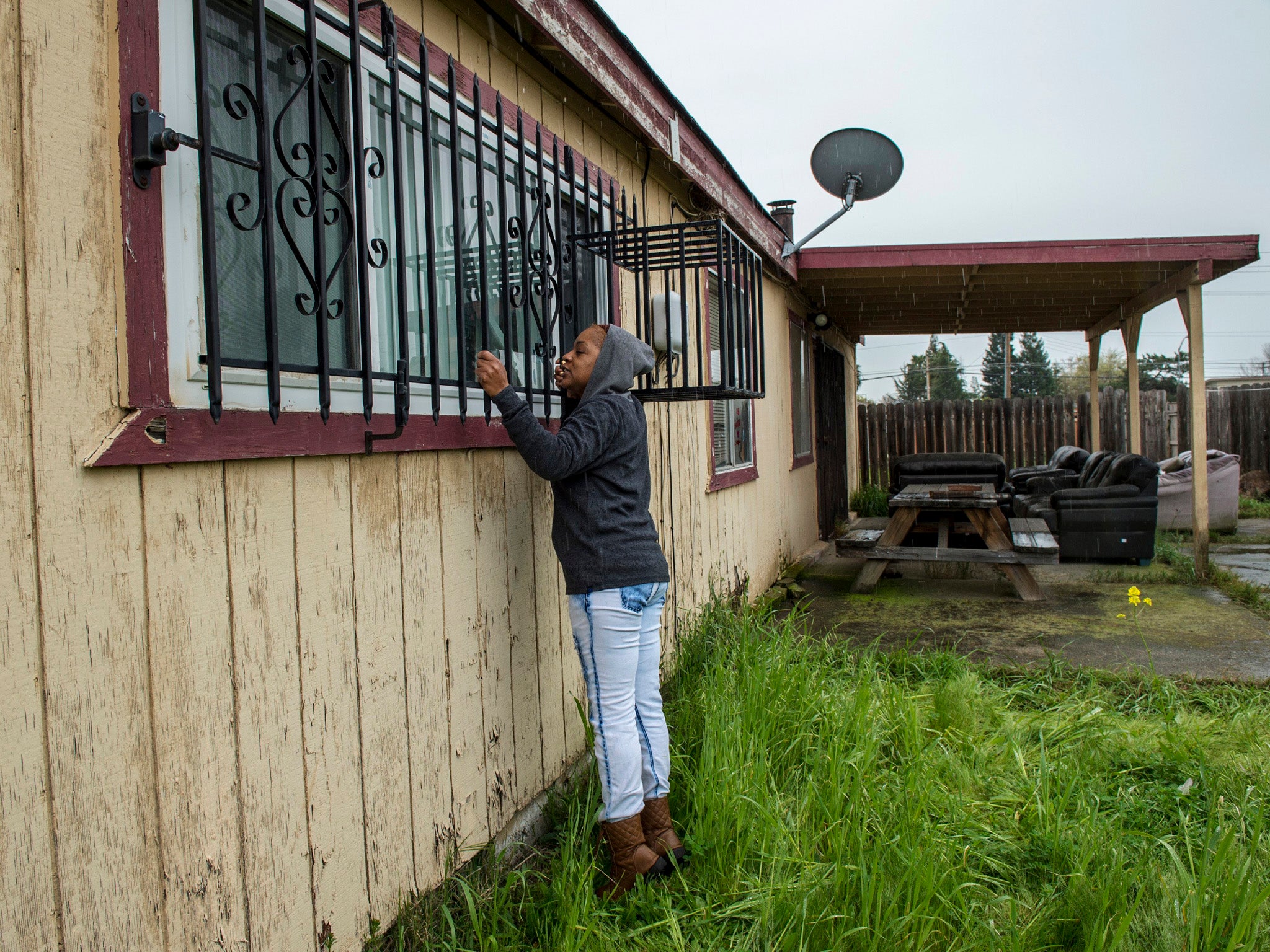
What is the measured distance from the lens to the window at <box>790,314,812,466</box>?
8.32 metres

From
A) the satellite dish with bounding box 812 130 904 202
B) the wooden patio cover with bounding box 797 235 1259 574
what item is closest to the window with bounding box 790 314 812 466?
the wooden patio cover with bounding box 797 235 1259 574

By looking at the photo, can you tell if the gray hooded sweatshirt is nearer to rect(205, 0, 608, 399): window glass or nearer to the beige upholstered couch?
rect(205, 0, 608, 399): window glass

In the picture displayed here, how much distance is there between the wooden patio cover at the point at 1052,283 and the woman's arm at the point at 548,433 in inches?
223

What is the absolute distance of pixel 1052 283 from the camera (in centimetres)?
820

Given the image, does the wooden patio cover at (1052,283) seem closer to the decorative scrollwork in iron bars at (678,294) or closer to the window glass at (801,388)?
the window glass at (801,388)

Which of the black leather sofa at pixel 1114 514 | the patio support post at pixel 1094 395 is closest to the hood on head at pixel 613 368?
the black leather sofa at pixel 1114 514

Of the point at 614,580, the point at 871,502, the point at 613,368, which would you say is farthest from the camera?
the point at 871,502

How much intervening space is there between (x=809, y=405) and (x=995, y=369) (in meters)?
66.6

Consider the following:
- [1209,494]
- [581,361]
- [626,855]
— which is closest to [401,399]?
[581,361]

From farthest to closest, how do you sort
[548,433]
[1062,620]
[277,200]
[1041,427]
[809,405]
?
[1041,427]
[809,405]
[1062,620]
[548,433]
[277,200]

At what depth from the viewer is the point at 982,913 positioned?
2.24 metres

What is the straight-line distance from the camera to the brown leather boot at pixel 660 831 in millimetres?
2434

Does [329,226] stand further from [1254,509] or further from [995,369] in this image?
[995,369]

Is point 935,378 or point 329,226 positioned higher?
point 935,378
